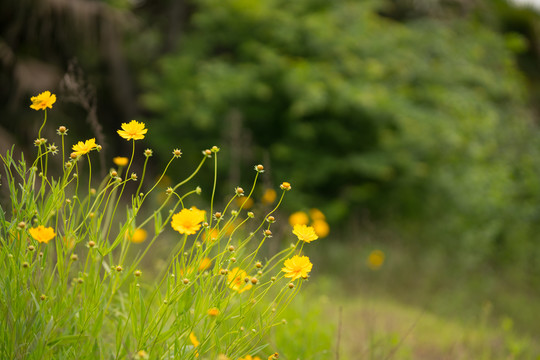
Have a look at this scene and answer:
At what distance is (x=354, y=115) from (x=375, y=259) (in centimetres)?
167

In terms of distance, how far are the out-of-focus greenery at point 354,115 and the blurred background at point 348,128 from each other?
22 millimetres

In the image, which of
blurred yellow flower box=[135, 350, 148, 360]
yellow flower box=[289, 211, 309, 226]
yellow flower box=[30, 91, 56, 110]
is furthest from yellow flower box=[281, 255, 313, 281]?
yellow flower box=[289, 211, 309, 226]

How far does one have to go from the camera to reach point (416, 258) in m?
6.11

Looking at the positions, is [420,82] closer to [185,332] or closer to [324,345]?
[324,345]

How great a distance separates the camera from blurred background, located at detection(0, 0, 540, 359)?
5.45m

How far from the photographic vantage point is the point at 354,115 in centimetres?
579

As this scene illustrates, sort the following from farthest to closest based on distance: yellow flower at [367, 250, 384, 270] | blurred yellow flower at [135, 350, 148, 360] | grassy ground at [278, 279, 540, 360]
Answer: yellow flower at [367, 250, 384, 270] → grassy ground at [278, 279, 540, 360] → blurred yellow flower at [135, 350, 148, 360]

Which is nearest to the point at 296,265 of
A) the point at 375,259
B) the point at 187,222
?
the point at 187,222

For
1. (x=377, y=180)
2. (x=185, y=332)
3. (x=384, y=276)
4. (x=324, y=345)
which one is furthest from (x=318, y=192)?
(x=185, y=332)

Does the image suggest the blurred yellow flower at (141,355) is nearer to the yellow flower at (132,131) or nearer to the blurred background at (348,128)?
the yellow flower at (132,131)

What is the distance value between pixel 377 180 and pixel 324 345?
4112 mm

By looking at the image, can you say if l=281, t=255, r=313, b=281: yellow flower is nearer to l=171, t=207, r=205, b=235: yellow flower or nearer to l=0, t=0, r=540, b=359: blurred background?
l=171, t=207, r=205, b=235: yellow flower

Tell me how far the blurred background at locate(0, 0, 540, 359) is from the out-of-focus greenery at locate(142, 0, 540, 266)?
0.9 inches

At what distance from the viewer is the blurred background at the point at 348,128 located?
545cm
